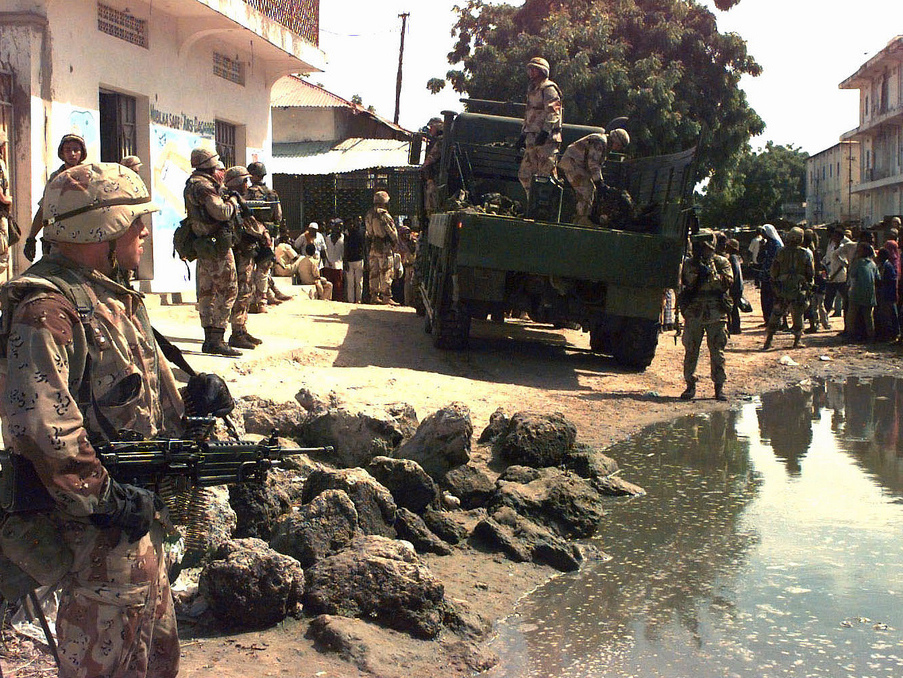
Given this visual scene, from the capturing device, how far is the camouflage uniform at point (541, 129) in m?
10.6

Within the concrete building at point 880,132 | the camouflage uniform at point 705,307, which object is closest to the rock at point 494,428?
the camouflage uniform at point 705,307

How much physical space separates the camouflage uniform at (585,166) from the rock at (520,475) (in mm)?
4656

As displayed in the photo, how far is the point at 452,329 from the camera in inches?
421

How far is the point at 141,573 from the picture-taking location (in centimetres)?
247

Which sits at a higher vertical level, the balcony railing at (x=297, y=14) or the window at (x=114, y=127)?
the balcony railing at (x=297, y=14)

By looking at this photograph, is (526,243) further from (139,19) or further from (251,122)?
(251,122)

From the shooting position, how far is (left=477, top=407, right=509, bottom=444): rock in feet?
23.3

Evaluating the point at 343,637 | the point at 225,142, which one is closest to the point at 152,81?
the point at 225,142

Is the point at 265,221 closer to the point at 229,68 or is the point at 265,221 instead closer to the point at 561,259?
the point at 561,259

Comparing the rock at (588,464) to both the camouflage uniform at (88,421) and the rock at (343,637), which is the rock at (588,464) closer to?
the rock at (343,637)

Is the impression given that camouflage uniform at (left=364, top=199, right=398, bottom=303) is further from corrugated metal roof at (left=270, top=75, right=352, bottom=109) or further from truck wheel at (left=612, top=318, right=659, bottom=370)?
corrugated metal roof at (left=270, top=75, right=352, bottom=109)

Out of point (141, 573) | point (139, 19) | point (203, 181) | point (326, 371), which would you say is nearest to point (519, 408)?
point (326, 371)

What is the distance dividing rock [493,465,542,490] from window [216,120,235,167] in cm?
1013

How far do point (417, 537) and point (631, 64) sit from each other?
22.5m
